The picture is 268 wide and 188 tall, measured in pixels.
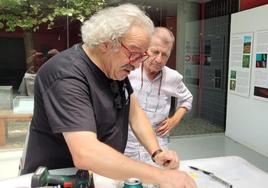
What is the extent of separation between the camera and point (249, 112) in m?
4.36

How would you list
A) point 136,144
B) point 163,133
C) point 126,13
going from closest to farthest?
point 126,13 → point 136,144 → point 163,133

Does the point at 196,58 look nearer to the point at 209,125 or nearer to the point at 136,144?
the point at 209,125

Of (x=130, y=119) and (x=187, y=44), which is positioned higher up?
(x=187, y=44)

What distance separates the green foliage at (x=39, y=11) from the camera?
12.7 feet

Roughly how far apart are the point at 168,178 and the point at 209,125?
429 cm

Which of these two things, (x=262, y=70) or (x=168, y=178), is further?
(x=262, y=70)

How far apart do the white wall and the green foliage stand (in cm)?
196

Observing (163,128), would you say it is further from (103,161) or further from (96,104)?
(103,161)

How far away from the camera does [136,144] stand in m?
1.93

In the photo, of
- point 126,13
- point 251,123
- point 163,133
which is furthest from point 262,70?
point 126,13

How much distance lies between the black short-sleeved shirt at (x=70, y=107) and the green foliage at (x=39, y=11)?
2.73 metres

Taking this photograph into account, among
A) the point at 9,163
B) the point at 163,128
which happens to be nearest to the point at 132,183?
the point at 163,128

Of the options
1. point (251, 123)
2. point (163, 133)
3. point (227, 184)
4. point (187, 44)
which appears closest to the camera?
point (227, 184)

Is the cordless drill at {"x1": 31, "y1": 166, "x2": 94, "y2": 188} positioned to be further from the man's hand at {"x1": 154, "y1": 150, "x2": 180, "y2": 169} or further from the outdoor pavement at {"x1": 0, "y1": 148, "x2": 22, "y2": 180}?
the outdoor pavement at {"x1": 0, "y1": 148, "x2": 22, "y2": 180}
